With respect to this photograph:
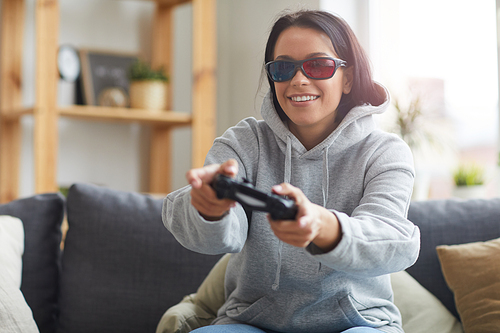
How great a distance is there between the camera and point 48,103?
7.38 ft

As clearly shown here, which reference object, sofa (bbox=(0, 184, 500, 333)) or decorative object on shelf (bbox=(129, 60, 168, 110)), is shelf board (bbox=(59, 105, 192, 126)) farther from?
sofa (bbox=(0, 184, 500, 333))

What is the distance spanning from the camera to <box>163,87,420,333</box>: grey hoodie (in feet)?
2.97

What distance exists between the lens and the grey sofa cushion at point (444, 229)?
1416 millimetres

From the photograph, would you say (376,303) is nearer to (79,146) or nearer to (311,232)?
(311,232)

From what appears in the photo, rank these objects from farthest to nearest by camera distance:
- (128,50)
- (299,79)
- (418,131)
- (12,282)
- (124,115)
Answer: (128,50)
(124,115)
(418,131)
(12,282)
(299,79)

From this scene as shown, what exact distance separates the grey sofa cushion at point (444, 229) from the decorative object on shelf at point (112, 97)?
162cm

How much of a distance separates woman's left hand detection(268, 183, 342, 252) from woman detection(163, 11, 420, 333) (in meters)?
0.13

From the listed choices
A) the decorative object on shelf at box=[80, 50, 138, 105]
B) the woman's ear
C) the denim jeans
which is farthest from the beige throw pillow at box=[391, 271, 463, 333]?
the decorative object on shelf at box=[80, 50, 138, 105]

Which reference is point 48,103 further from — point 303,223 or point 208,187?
point 303,223

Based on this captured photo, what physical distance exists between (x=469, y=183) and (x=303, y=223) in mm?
1622

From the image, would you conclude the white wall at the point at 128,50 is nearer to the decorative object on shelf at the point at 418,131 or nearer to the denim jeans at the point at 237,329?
the decorative object on shelf at the point at 418,131

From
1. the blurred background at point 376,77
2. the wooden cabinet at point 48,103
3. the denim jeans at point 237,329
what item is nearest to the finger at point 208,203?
the denim jeans at point 237,329

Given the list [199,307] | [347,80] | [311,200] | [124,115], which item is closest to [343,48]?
[347,80]

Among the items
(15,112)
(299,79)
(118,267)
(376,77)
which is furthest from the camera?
(15,112)
